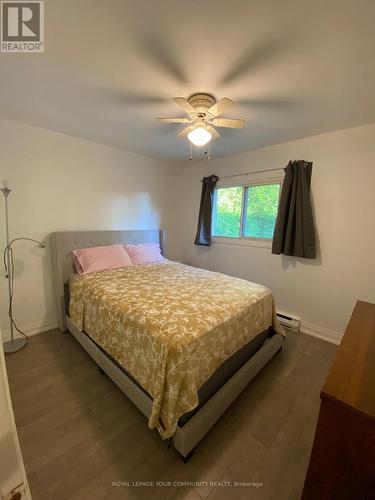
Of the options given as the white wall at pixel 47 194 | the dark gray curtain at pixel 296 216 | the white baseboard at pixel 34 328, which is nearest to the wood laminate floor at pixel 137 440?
the white baseboard at pixel 34 328

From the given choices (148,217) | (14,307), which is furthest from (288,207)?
(14,307)

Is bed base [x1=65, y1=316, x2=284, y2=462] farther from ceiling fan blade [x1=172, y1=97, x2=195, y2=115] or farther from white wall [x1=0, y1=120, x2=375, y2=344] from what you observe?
ceiling fan blade [x1=172, y1=97, x2=195, y2=115]

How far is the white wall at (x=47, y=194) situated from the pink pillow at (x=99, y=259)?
41 centimetres

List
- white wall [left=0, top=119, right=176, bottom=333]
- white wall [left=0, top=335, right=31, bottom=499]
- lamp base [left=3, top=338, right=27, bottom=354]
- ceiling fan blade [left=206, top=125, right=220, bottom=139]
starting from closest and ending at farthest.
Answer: white wall [left=0, top=335, right=31, bottom=499] < ceiling fan blade [left=206, top=125, right=220, bottom=139] < lamp base [left=3, top=338, right=27, bottom=354] < white wall [left=0, top=119, right=176, bottom=333]

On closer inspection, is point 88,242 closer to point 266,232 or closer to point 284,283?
point 266,232

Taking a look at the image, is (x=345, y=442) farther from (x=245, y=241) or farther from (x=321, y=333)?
(x=245, y=241)

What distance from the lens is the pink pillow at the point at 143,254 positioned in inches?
117

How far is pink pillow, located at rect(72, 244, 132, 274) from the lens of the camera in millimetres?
2482

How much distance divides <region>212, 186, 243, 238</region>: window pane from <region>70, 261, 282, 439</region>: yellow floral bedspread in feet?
4.39

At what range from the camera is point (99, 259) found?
2.58 meters

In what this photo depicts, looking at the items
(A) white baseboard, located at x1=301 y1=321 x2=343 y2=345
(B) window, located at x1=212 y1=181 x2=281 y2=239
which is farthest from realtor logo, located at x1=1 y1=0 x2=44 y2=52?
(A) white baseboard, located at x1=301 y1=321 x2=343 y2=345

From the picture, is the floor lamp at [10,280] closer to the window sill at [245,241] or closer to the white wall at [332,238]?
the window sill at [245,241]

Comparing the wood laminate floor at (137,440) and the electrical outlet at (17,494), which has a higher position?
the electrical outlet at (17,494)

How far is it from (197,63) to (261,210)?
7.02ft
